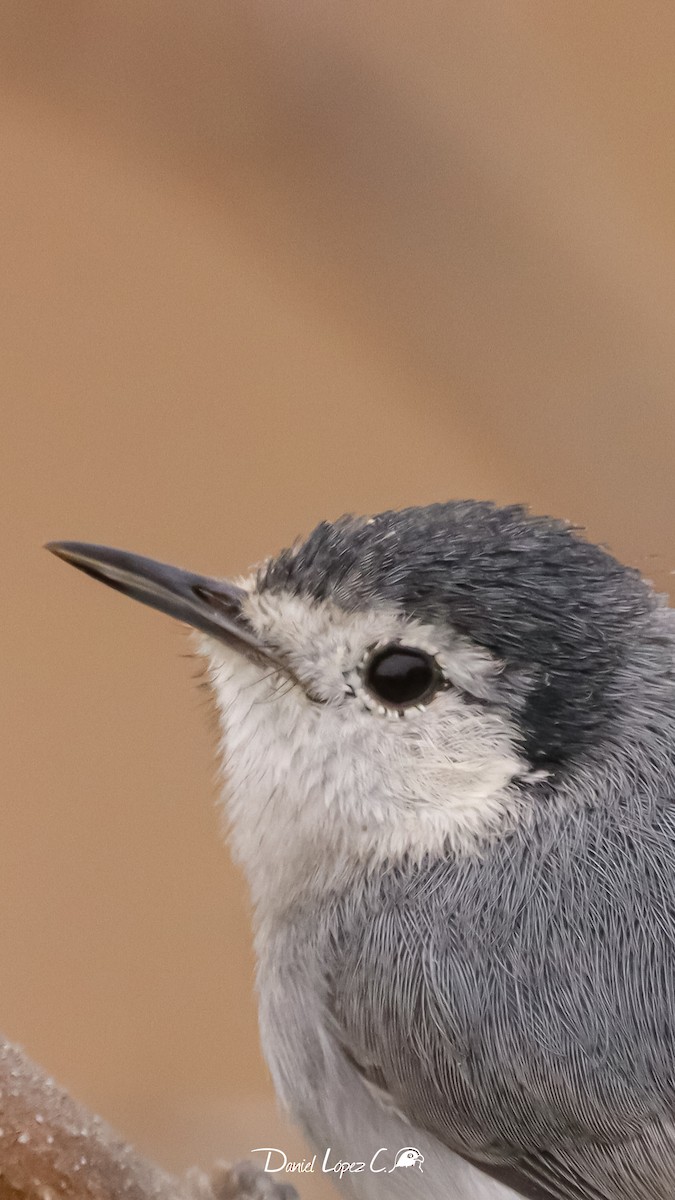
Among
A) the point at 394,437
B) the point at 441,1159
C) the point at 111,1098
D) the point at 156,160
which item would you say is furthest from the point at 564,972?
the point at 394,437

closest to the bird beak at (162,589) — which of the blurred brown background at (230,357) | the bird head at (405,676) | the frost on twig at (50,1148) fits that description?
the bird head at (405,676)

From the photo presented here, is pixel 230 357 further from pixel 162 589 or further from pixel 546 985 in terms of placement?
pixel 546 985

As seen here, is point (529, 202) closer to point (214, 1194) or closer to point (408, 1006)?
point (408, 1006)

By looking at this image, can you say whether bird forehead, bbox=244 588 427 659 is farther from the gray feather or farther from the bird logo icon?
the bird logo icon

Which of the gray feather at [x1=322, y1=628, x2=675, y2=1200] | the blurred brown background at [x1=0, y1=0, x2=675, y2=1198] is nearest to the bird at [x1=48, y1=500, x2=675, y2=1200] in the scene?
the gray feather at [x1=322, y1=628, x2=675, y2=1200]
